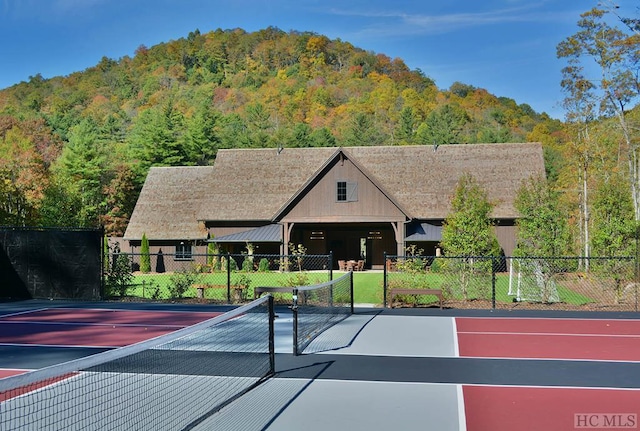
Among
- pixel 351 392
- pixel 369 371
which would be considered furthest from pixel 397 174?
pixel 351 392

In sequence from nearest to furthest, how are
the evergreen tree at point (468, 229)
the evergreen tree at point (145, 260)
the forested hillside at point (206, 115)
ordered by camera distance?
1. the evergreen tree at point (468, 229)
2. the evergreen tree at point (145, 260)
3. the forested hillside at point (206, 115)

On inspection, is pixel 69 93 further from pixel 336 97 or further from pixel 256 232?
pixel 256 232

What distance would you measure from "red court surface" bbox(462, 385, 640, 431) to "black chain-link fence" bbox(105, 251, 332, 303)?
11265 millimetres

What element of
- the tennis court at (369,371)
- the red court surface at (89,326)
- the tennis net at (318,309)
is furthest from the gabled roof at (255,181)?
the tennis court at (369,371)

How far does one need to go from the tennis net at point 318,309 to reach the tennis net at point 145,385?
2.84ft

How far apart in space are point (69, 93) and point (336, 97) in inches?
1955

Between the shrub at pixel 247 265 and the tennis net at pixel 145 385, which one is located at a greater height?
the shrub at pixel 247 265

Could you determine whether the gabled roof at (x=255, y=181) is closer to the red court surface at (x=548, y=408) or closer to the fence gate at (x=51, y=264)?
the fence gate at (x=51, y=264)

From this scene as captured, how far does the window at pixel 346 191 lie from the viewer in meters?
41.7

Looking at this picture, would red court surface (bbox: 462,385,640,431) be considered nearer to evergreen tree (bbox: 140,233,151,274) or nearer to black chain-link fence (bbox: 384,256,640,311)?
black chain-link fence (bbox: 384,256,640,311)

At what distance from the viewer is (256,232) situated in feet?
141

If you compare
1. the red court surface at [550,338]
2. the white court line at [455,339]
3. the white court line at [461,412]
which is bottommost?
the red court surface at [550,338]

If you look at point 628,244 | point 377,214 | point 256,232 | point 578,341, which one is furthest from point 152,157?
point 578,341

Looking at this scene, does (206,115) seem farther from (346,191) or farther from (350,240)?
(346,191)
